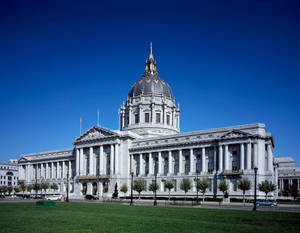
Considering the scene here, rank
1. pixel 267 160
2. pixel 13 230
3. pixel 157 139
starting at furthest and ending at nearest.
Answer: pixel 157 139
pixel 267 160
pixel 13 230

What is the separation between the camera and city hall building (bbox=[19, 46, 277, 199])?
278ft

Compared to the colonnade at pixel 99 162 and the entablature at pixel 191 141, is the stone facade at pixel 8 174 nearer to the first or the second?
the colonnade at pixel 99 162

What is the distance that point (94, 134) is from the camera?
368ft

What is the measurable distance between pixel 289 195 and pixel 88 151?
204 feet

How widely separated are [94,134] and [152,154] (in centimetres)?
2098

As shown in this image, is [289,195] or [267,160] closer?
[267,160]

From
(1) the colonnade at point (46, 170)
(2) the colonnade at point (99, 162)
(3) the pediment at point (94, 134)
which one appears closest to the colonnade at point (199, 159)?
(2) the colonnade at point (99, 162)

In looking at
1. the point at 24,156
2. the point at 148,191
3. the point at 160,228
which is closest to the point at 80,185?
A: the point at 148,191

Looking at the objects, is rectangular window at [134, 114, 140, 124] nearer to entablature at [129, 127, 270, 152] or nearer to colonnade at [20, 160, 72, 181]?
entablature at [129, 127, 270, 152]

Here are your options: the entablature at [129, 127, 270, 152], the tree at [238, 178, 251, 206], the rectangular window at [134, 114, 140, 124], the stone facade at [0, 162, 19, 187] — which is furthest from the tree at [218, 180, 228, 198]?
the stone facade at [0, 162, 19, 187]

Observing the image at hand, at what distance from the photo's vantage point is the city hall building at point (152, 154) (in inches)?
3334

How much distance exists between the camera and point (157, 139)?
102 metres

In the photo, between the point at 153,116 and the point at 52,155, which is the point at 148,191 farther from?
the point at 52,155

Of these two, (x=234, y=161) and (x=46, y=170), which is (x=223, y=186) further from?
(x=46, y=170)
